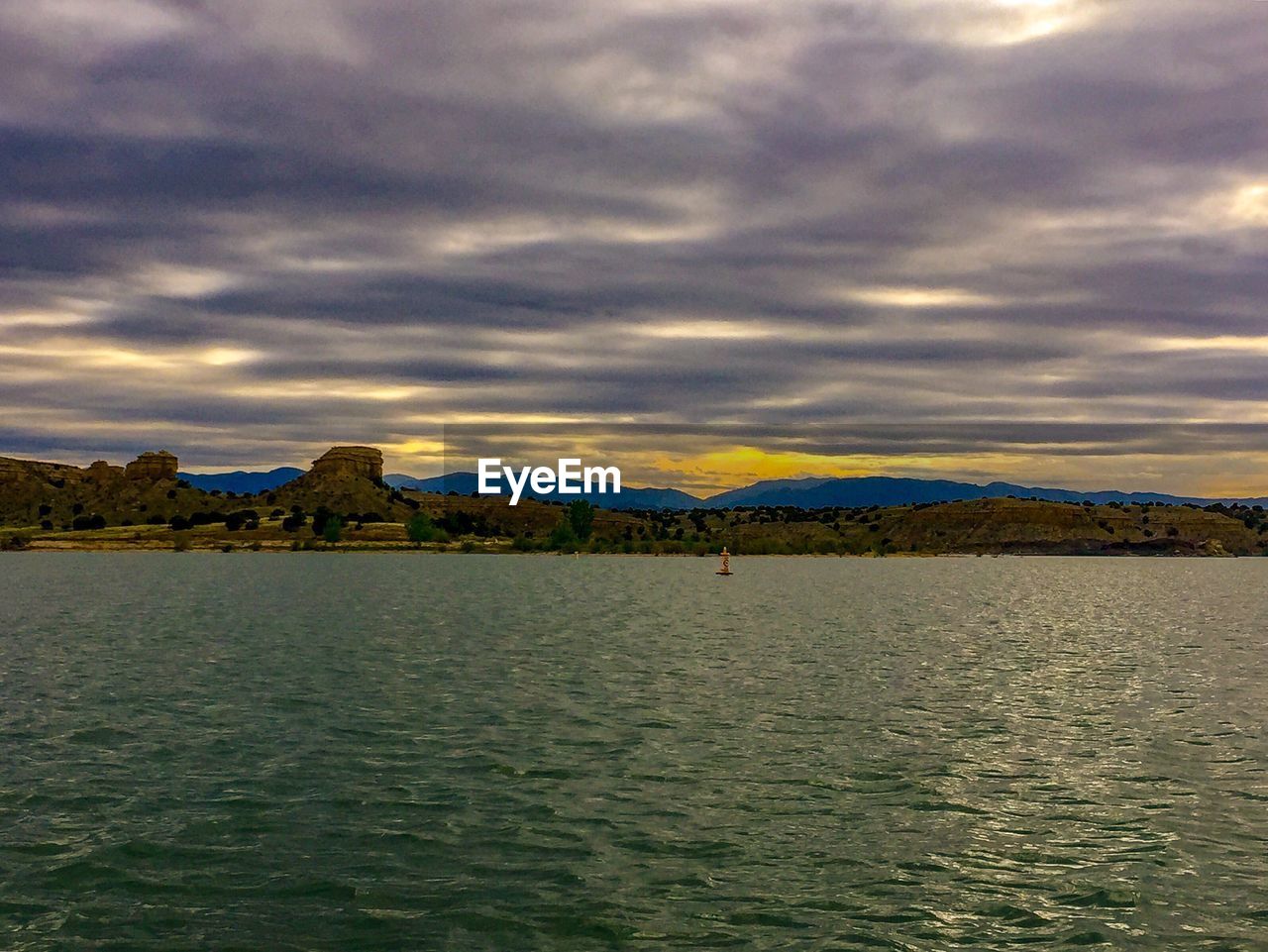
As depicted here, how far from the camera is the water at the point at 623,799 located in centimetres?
2130

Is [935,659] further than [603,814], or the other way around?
[935,659]

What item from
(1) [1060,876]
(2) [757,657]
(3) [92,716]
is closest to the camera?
(1) [1060,876]

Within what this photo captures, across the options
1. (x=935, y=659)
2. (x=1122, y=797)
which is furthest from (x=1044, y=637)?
(x=1122, y=797)

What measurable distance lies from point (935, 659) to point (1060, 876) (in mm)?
45641

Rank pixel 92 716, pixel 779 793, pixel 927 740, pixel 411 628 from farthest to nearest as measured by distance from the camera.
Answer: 1. pixel 411 628
2. pixel 92 716
3. pixel 927 740
4. pixel 779 793

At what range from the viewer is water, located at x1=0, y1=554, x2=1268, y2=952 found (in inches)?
838

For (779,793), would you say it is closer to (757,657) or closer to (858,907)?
(858,907)

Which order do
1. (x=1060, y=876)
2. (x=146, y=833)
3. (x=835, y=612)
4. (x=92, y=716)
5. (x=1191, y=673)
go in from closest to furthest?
1. (x=1060, y=876)
2. (x=146, y=833)
3. (x=92, y=716)
4. (x=1191, y=673)
5. (x=835, y=612)

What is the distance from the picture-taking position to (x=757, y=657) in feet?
221

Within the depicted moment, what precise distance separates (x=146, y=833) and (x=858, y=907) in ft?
58.2

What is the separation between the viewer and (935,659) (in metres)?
68.7

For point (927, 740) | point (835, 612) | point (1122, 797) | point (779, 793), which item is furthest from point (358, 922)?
point (835, 612)

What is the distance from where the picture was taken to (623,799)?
99.9 ft

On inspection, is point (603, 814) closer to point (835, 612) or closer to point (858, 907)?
point (858, 907)
